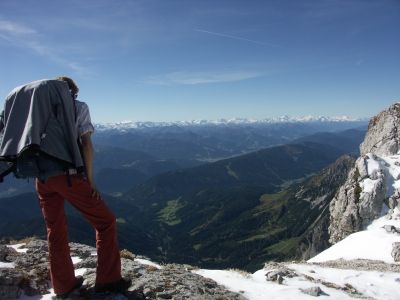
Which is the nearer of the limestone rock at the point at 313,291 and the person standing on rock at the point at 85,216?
the person standing on rock at the point at 85,216

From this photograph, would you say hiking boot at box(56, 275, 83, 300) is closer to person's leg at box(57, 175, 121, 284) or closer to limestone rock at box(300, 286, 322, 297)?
person's leg at box(57, 175, 121, 284)

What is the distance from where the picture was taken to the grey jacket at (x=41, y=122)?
5.44m

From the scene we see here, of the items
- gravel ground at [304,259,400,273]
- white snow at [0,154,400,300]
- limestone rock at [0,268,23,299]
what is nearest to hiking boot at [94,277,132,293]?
white snow at [0,154,400,300]

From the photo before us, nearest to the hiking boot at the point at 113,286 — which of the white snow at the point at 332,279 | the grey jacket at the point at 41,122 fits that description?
the white snow at the point at 332,279

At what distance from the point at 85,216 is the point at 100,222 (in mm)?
399

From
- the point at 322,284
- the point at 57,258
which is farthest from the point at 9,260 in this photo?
the point at 322,284

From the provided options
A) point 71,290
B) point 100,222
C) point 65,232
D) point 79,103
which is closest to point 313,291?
point 100,222

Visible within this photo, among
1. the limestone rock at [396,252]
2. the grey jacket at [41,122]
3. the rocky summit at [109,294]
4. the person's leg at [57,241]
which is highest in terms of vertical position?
the grey jacket at [41,122]

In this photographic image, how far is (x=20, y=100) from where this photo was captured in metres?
5.70

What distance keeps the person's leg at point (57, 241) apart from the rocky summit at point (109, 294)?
47 cm

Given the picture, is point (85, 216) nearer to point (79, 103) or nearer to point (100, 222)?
point (100, 222)

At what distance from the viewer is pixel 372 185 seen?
30.0 metres

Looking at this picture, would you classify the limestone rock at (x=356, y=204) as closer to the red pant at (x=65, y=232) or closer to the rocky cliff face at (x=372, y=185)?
the rocky cliff face at (x=372, y=185)

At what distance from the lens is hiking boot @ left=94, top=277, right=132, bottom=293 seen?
6484 millimetres
